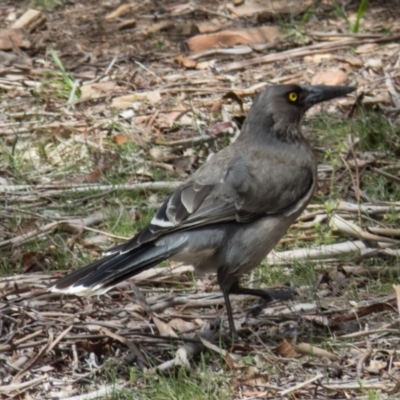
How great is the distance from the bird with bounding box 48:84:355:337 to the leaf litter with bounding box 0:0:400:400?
0.33 m

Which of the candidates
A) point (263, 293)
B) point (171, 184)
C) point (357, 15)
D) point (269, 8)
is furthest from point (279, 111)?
point (269, 8)

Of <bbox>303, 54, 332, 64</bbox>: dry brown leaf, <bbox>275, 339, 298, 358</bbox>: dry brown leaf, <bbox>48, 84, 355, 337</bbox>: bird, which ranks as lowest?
<bbox>303, 54, 332, 64</bbox>: dry brown leaf

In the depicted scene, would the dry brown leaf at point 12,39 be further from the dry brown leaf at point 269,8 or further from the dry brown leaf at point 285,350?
the dry brown leaf at point 285,350

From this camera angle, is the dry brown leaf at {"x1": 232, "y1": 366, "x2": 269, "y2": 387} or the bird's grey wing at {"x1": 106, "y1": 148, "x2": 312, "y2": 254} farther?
the bird's grey wing at {"x1": 106, "y1": 148, "x2": 312, "y2": 254}

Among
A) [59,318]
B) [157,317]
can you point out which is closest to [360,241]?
[157,317]

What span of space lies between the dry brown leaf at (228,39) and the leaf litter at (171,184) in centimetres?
2

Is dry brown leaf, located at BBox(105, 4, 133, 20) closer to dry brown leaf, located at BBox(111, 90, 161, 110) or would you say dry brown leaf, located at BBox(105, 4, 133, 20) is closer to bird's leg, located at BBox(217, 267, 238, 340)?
dry brown leaf, located at BBox(111, 90, 161, 110)

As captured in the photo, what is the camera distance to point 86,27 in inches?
394

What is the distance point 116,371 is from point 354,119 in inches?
130

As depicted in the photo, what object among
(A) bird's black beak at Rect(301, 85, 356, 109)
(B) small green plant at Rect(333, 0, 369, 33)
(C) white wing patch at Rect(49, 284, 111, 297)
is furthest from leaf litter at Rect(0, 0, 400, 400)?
(A) bird's black beak at Rect(301, 85, 356, 109)

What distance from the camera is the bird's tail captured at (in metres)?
5.13

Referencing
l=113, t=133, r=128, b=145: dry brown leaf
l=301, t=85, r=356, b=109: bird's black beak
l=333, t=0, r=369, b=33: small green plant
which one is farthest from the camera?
l=333, t=0, r=369, b=33: small green plant

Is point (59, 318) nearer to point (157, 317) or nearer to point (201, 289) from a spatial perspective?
point (157, 317)

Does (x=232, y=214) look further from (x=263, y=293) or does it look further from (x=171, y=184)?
(x=171, y=184)
